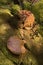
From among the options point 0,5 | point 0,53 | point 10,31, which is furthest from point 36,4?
point 0,53

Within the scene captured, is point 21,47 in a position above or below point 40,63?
above

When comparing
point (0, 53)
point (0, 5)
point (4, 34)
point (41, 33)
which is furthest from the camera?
point (0, 5)

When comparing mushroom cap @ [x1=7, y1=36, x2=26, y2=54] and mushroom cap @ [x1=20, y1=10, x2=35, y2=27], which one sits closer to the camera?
mushroom cap @ [x1=7, y1=36, x2=26, y2=54]

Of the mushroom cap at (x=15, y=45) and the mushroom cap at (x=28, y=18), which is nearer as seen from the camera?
the mushroom cap at (x=15, y=45)

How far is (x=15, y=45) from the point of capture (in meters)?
3.92

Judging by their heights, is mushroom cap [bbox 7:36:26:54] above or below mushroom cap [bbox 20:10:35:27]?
below

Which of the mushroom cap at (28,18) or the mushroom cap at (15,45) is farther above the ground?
the mushroom cap at (28,18)

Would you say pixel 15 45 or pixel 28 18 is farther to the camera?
pixel 28 18

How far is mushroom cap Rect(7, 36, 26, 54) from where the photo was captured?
3.86 metres

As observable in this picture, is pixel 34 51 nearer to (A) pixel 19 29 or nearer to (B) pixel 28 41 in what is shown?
(B) pixel 28 41

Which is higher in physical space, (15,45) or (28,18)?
(28,18)

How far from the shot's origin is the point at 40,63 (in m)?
3.89

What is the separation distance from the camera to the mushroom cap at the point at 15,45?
3.86 meters

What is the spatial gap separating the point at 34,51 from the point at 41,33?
68 cm
